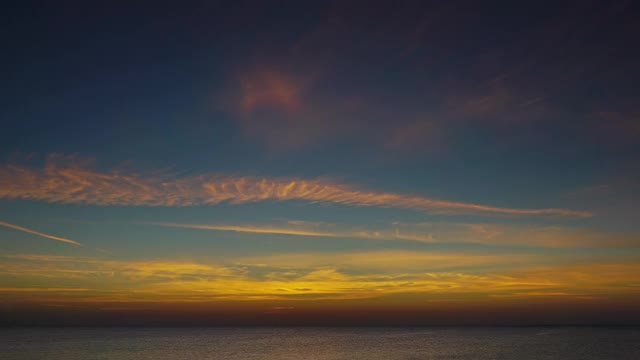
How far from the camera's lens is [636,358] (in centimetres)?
11631

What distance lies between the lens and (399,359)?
11175 centimetres

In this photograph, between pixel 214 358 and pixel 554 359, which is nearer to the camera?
pixel 554 359

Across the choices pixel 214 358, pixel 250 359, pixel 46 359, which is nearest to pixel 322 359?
pixel 250 359

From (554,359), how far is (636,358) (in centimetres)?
1983

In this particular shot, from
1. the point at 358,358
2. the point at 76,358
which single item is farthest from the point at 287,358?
the point at 76,358

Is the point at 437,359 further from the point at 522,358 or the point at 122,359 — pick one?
the point at 122,359

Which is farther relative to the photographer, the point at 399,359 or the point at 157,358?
the point at 157,358

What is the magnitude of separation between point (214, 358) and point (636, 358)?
86.6m

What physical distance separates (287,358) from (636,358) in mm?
71226

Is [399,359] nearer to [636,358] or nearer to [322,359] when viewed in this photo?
[322,359]

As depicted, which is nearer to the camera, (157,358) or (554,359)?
(554,359)

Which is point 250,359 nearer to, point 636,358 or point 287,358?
point 287,358

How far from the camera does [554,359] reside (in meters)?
111

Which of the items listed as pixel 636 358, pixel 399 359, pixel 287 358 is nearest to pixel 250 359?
pixel 287 358
